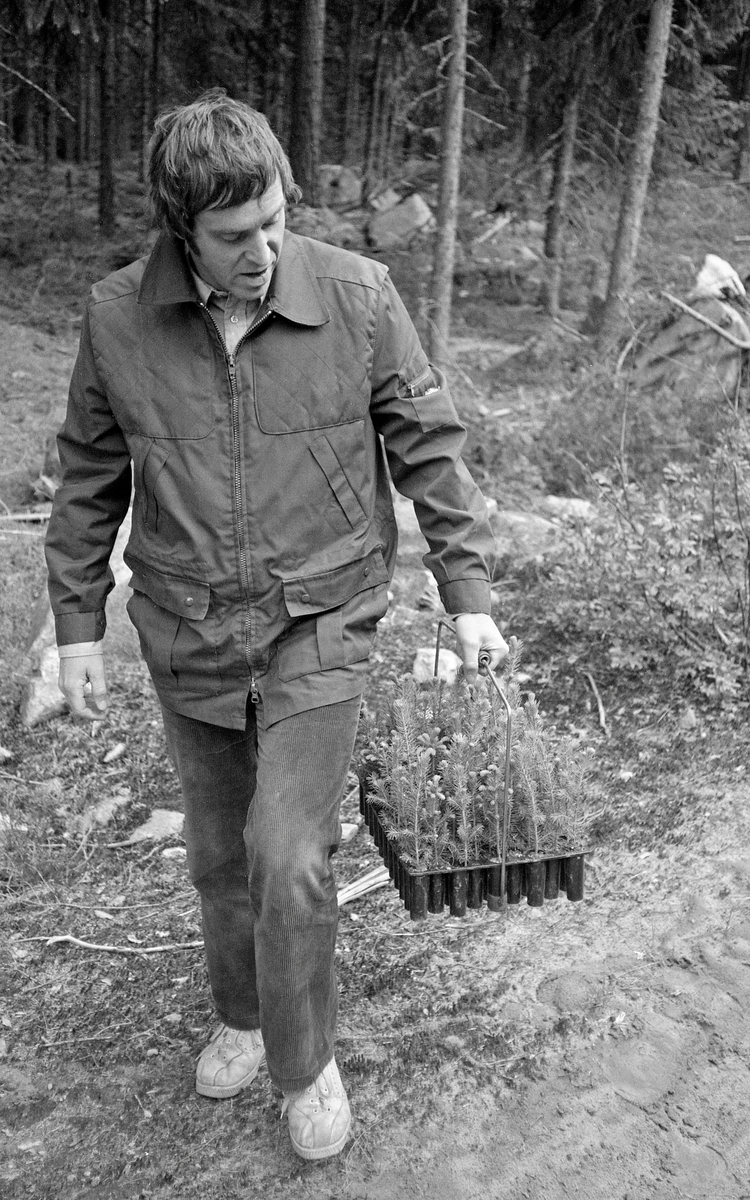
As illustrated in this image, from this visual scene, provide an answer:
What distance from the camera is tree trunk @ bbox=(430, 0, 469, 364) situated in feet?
35.7

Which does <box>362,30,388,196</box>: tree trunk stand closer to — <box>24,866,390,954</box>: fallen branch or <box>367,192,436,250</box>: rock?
<box>367,192,436,250</box>: rock

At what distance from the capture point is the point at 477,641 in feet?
7.93

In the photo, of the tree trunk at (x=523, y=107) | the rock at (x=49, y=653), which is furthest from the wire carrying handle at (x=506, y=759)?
the tree trunk at (x=523, y=107)

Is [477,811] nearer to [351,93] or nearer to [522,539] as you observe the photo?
[522,539]

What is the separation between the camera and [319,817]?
7.55 feet

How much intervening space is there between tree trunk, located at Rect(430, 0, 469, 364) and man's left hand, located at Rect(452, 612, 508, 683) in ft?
29.2

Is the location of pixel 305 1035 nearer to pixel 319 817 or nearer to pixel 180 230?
pixel 319 817

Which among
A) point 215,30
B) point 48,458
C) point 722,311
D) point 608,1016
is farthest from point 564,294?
point 608,1016

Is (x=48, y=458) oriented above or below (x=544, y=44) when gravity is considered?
A: below

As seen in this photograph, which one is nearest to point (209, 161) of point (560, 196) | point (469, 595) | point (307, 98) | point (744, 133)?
point (469, 595)

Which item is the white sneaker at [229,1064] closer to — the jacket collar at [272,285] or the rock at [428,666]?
the jacket collar at [272,285]

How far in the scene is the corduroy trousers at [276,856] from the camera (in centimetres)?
227

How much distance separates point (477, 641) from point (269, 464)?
0.60 meters

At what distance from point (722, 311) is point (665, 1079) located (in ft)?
27.4
